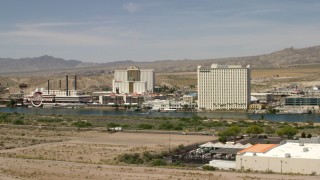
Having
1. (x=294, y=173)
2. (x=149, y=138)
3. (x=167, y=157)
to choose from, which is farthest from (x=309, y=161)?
(x=149, y=138)

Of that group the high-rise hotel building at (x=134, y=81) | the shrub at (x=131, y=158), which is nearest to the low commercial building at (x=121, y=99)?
the high-rise hotel building at (x=134, y=81)

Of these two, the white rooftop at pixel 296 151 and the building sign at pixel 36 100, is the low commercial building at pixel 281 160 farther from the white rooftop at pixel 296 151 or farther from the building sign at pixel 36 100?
the building sign at pixel 36 100

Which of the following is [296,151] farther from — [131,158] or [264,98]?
[264,98]

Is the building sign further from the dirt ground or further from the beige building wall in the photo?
the beige building wall

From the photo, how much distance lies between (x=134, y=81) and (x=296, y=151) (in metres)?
75.2

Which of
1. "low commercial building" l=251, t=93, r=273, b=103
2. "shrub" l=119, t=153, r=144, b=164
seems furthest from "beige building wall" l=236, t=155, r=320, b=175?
"low commercial building" l=251, t=93, r=273, b=103

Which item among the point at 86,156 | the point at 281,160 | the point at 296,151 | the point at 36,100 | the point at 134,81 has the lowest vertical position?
the point at 86,156

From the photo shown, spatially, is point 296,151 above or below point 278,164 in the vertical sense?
above

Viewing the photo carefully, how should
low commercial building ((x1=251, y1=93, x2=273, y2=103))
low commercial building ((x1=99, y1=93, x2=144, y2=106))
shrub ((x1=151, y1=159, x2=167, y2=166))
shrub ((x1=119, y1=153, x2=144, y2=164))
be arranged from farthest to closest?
1. low commercial building ((x1=99, y1=93, x2=144, y2=106))
2. low commercial building ((x1=251, y1=93, x2=273, y2=103))
3. shrub ((x1=119, y1=153, x2=144, y2=164))
4. shrub ((x1=151, y1=159, x2=167, y2=166))

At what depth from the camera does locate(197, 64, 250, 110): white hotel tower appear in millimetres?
74812

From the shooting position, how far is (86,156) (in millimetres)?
28656

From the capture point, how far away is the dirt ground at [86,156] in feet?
74.4

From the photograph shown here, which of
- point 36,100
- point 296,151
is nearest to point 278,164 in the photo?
point 296,151

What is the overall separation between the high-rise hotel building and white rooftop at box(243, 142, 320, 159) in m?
70.3
